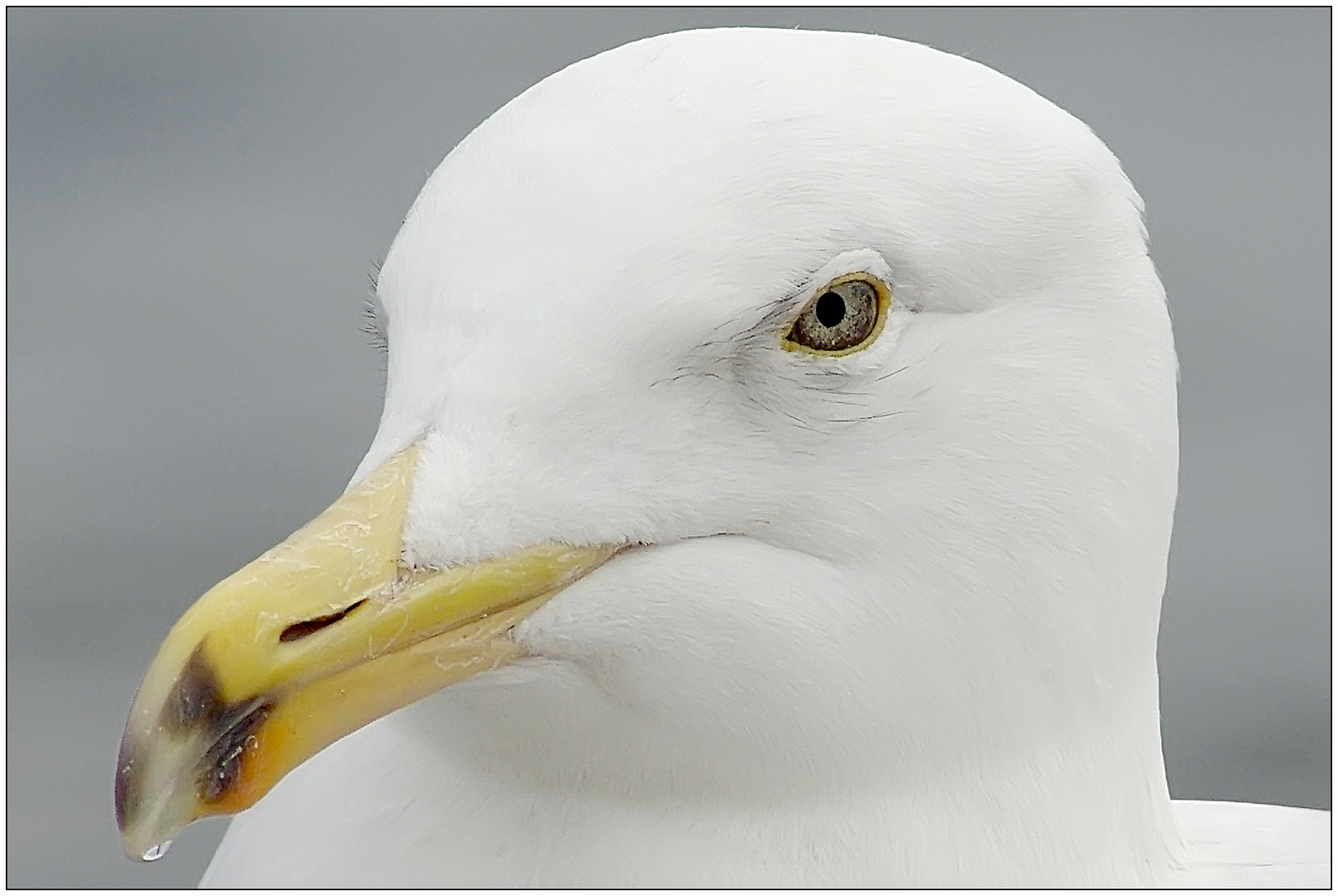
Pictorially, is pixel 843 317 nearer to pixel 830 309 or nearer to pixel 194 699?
pixel 830 309

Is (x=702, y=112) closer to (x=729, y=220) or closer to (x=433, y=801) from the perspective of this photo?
(x=729, y=220)

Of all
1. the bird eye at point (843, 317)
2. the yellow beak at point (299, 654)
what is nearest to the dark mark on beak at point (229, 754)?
the yellow beak at point (299, 654)

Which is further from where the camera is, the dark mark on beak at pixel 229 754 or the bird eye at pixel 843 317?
the bird eye at pixel 843 317

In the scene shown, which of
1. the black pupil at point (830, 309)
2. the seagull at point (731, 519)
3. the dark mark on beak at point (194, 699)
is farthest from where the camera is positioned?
the black pupil at point (830, 309)

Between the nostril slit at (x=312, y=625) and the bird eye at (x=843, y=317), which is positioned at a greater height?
the bird eye at (x=843, y=317)

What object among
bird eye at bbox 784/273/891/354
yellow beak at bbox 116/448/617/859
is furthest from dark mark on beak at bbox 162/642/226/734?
bird eye at bbox 784/273/891/354

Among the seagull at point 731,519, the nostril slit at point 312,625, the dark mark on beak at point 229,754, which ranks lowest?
the dark mark on beak at point 229,754

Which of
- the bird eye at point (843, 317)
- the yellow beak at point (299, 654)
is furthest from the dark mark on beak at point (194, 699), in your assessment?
the bird eye at point (843, 317)

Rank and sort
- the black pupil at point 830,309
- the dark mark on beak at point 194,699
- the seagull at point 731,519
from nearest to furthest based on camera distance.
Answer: the dark mark on beak at point 194,699, the seagull at point 731,519, the black pupil at point 830,309

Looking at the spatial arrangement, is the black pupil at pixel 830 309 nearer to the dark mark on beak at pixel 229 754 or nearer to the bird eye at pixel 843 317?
the bird eye at pixel 843 317

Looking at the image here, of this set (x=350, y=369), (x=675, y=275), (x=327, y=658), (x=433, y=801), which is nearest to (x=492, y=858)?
(x=433, y=801)
